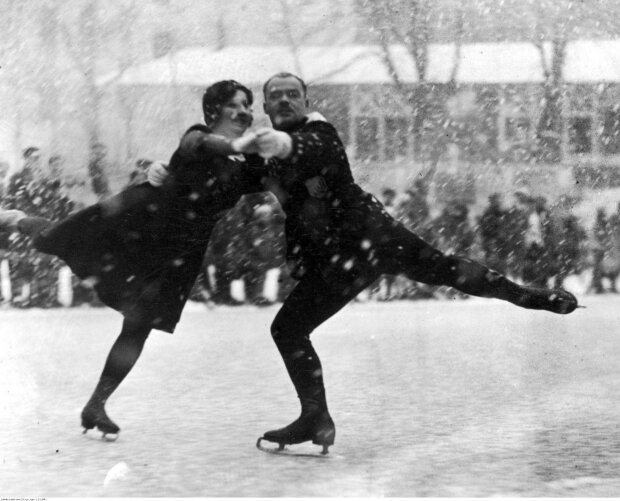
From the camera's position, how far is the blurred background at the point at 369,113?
8648 millimetres

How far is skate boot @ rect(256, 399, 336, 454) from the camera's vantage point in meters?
5.18

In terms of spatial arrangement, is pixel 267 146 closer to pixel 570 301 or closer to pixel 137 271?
pixel 137 271

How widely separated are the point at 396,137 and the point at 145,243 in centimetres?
535

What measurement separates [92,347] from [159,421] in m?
2.96

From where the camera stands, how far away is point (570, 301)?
520cm

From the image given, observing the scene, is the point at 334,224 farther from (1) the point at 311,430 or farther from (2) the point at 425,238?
(2) the point at 425,238

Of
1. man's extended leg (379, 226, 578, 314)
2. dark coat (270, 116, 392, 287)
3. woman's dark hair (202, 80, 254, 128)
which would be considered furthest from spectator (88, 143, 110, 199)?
man's extended leg (379, 226, 578, 314)

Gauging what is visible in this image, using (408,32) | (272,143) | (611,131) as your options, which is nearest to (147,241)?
(272,143)

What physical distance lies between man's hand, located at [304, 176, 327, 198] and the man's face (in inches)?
9.9

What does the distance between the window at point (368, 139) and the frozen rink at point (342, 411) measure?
1.41m

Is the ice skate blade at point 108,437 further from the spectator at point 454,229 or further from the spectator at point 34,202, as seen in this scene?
the spectator at point 454,229

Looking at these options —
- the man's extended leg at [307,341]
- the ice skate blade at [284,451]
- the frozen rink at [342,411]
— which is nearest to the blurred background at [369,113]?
the frozen rink at [342,411]

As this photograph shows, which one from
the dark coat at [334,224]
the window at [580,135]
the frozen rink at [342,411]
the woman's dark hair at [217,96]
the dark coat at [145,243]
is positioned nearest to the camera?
the frozen rink at [342,411]

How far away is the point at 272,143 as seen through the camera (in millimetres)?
4715
